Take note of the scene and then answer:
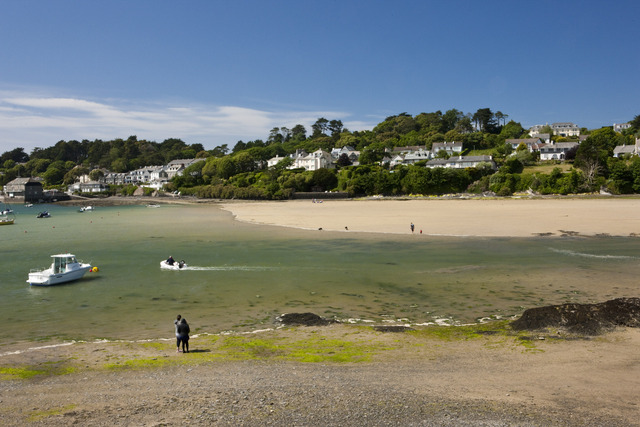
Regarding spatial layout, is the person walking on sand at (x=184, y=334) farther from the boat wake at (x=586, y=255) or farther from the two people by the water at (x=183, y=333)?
the boat wake at (x=586, y=255)

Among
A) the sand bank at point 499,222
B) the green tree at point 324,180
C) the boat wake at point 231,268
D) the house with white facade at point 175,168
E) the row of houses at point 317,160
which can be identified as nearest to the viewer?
the boat wake at point 231,268

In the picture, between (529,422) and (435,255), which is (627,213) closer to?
(435,255)

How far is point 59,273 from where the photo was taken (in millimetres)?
23875

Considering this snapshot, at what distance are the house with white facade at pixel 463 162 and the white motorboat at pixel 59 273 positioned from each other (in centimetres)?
9258

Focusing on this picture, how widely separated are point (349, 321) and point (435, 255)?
1508 cm

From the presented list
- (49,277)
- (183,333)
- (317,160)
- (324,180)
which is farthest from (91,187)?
(183,333)

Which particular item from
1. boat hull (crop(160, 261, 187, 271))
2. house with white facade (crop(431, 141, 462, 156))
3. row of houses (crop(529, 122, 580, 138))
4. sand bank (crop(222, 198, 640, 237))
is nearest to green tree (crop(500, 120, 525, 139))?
row of houses (crop(529, 122, 580, 138))

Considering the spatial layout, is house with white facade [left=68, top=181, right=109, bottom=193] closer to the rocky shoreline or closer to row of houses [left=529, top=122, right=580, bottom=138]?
row of houses [left=529, top=122, right=580, bottom=138]

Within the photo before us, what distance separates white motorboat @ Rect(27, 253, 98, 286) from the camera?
2330 centimetres

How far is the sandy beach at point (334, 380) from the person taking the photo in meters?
8.34

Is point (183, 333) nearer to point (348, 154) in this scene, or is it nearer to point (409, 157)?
point (409, 157)

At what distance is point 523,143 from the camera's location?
116 m

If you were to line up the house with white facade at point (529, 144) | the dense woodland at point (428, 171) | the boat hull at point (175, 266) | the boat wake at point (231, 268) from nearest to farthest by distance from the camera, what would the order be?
the boat wake at point (231, 268), the boat hull at point (175, 266), the dense woodland at point (428, 171), the house with white facade at point (529, 144)

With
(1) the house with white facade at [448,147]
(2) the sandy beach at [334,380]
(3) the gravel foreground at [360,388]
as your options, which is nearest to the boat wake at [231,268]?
(2) the sandy beach at [334,380]
